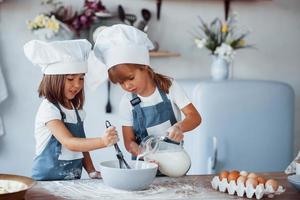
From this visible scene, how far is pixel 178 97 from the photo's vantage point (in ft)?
7.93

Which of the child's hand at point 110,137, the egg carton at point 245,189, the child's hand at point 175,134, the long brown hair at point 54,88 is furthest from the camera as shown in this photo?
the long brown hair at point 54,88

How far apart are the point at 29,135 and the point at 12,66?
409 millimetres

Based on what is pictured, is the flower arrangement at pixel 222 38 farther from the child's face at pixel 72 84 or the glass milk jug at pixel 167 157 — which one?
the glass milk jug at pixel 167 157

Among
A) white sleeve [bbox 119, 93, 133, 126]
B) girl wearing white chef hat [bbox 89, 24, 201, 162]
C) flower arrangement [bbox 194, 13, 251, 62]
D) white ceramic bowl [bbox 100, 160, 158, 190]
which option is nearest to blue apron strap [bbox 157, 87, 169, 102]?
girl wearing white chef hat [bbox 89, 24, 201, 162]

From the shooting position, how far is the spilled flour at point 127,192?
1.76m

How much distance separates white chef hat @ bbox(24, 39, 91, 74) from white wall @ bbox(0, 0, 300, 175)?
124cm

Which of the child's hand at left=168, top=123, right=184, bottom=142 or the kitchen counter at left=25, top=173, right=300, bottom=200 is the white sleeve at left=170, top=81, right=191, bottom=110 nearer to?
the child's hand at left=168, top=123, right=184, bottom=142

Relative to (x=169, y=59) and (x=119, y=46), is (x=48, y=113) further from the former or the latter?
(x=169, y=59)

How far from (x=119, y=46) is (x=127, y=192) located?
62cm

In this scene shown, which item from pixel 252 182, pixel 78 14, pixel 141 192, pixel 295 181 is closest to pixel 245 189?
pixel 252 182

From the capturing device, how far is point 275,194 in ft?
5.90

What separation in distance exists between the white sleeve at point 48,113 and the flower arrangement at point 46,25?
44.6 inches

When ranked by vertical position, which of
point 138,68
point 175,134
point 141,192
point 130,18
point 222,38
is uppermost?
point 130,18

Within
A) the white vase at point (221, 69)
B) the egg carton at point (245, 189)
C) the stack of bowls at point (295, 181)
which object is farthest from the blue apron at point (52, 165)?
the white vase at point (221, 69)
